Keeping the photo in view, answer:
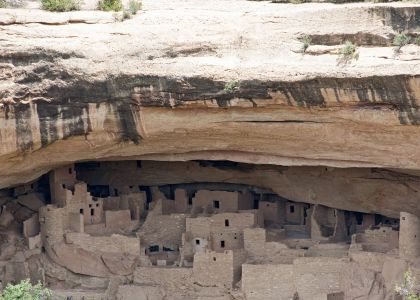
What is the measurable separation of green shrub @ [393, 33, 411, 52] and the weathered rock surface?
0.45ft

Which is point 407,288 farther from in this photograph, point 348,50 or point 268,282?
point 348,50

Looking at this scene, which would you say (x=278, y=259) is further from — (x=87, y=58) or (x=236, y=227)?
(x=87, y=58)

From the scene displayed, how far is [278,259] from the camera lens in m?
17.4

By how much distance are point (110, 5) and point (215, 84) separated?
97.5 inches

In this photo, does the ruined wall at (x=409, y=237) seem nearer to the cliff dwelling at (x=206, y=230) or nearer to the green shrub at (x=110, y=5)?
the cliff dwelling at (x=206, y=230)

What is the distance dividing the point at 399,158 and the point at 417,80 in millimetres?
1868

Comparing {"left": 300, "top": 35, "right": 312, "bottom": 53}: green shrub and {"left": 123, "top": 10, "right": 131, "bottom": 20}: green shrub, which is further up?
{"left": 123, "top": 10, "right": 131, "bottom": 20}: green shrub

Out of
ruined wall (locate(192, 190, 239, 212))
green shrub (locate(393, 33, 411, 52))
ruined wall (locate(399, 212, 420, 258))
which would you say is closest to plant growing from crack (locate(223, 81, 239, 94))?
green shrub (locate(393, 33, 411, 52))

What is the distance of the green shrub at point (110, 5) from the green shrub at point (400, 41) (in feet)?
13.6

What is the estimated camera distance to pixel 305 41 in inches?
613

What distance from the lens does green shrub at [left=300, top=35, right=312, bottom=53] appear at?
15.5 metres

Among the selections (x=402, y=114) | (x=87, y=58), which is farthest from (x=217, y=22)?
(x=402, y=114)

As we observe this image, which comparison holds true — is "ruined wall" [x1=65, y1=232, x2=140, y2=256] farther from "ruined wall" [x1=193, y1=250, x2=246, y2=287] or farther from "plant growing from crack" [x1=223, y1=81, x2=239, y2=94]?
"plant growing from crack" [x1=223, y1=81, x2=239, y2=94]

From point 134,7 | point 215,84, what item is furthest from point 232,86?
point 134,7
